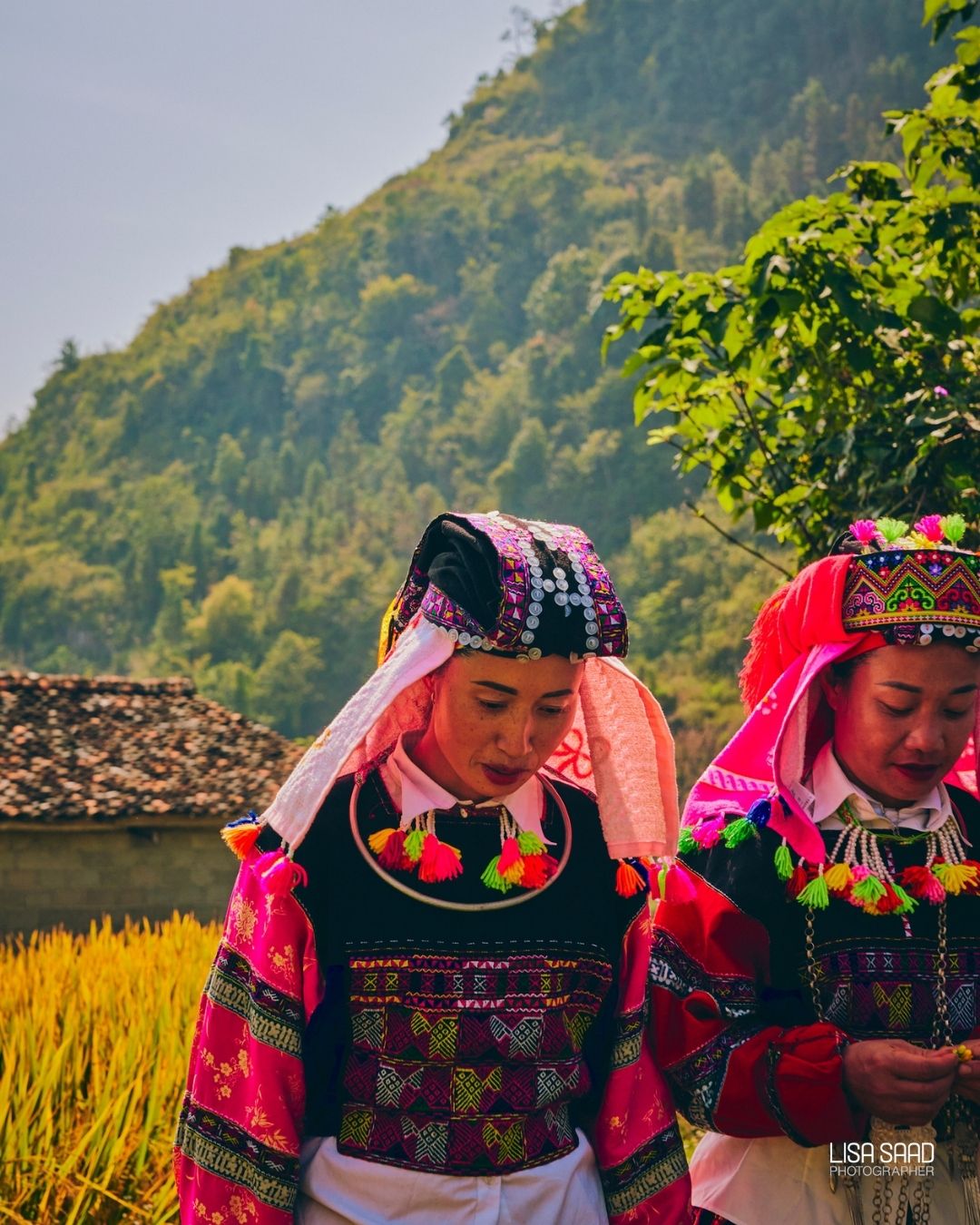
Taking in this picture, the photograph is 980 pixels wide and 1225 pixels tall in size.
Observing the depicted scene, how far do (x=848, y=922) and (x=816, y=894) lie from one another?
0.09m

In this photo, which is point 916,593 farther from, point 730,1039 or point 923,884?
point 730,1039

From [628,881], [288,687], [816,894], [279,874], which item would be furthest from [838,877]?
[288,687]

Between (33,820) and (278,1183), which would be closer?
(278,1183)

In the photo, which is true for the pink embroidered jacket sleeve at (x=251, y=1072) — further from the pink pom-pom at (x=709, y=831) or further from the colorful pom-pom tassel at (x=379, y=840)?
the pink pom-pom at (x=709, y=831)

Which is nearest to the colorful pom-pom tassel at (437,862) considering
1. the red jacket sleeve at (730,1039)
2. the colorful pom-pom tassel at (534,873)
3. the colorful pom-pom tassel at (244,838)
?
the colorful pom-pom tassel at (534,873)

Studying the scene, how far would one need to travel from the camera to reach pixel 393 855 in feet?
8.05

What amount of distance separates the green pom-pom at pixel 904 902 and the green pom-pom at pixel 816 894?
0.41 feet

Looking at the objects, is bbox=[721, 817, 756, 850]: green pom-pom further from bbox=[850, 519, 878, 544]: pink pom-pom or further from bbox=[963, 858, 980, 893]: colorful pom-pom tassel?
bbox=[850, 519, 878, 544]: pink pom-pom

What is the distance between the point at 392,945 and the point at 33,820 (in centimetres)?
1377

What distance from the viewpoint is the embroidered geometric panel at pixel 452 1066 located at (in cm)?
236

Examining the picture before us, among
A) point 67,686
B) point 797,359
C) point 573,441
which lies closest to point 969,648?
point 797,359

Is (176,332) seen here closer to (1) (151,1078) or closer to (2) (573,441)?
(2) (573,441)

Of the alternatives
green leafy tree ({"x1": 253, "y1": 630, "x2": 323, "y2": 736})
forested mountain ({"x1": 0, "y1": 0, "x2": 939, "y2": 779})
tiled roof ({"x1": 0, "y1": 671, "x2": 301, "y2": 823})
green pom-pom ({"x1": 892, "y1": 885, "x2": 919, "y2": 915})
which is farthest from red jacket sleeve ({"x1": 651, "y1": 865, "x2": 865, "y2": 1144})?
green leafy tree ({"x1": 253, "y1": 630, "x2": 323, "y2": 736})

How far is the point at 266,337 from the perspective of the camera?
111m
